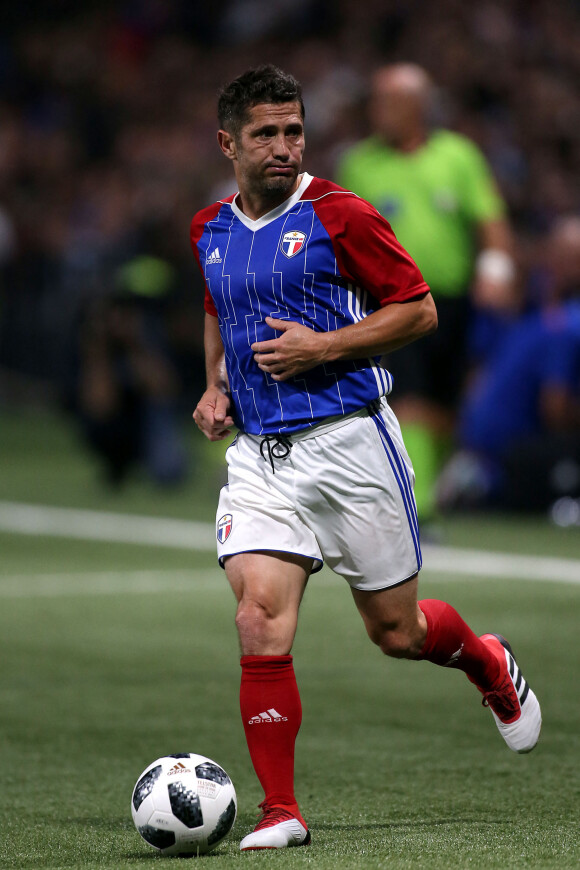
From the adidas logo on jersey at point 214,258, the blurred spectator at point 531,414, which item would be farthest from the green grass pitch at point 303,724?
the adidas logo on jersey at point 214,258

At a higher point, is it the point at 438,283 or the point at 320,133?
the point at 320,133

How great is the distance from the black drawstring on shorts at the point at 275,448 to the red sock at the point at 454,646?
65 centimetres

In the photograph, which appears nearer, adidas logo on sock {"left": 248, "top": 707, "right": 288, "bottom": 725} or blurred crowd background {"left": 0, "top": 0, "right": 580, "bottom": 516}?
adidas logo on sock {"left": 248, "top": 707, "right": 288, "bottom": 725}

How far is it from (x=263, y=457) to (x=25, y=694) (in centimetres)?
209

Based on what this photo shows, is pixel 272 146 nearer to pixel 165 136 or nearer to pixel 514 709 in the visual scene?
pixel 514 709

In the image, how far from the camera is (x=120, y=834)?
4.14 m

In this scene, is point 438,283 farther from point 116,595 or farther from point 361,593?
point 361,593

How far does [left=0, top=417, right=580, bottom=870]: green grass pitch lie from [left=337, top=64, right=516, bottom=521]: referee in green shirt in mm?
1045

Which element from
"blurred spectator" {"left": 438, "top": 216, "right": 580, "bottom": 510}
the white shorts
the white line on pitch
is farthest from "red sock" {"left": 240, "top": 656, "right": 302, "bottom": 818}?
"blurred spectator" {"left": 438, "top": 216, "right": 580, "bottom": 510}

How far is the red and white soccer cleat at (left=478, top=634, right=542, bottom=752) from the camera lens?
4727 millimetres

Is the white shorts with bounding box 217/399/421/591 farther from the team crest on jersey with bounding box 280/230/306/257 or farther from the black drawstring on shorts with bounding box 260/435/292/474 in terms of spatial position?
the team crest on jersey with bounding box 280/230/306/257

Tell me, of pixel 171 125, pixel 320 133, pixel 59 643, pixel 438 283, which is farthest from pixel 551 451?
pixel 171 125

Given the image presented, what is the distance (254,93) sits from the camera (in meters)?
4.30

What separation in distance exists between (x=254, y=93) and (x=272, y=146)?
6.3 inches
